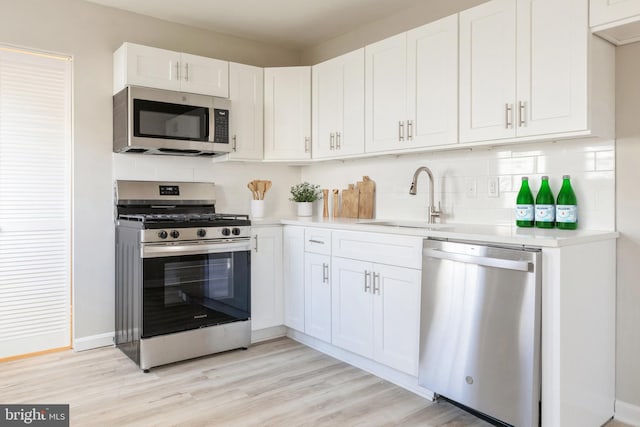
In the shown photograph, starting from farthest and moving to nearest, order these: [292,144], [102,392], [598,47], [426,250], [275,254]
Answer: [292,144] < [275,254] < [102,392] < [426,250] < [598,47]

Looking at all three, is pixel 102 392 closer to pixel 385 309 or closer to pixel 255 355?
pixel 255 355

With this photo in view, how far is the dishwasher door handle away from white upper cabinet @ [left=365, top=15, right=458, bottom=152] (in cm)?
72

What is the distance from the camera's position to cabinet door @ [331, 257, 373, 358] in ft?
9.07

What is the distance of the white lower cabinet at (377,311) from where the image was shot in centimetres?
250

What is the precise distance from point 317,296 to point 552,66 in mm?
1948

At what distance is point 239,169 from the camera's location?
392 cm

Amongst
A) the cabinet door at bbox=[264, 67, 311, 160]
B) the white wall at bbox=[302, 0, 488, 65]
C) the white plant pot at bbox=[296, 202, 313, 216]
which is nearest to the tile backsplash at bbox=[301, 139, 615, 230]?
the white plant pot at bbox=[296, 202, 313, 216]

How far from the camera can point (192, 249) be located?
298 centimetres

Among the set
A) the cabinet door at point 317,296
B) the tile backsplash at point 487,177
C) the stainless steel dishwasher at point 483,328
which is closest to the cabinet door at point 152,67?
the tile backsplash at point 487,177

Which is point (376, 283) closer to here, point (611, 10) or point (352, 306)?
point (352, 306)

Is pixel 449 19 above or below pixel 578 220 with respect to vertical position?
above

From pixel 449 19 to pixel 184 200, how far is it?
88.5 inches

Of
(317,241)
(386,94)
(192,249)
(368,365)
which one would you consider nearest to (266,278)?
(317,241)

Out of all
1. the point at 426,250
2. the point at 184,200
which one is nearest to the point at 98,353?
the point at 184,200
